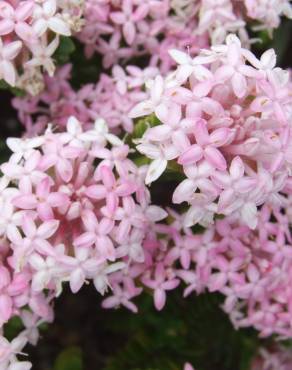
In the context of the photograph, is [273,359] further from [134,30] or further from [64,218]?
[134,30]

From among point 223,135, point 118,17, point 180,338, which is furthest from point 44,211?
point 180,338

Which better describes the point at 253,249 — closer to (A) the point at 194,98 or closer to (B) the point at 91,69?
(A) the point at 194,98

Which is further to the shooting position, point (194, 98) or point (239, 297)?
point (239, 297)

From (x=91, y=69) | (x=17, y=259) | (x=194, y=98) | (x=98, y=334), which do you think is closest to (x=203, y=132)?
(x=194, y=98)

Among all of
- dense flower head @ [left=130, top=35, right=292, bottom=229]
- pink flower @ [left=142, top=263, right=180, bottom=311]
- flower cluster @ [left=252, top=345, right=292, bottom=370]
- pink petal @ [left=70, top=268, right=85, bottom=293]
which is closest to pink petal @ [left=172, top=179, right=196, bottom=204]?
dense flower head @ [left=130, top=35, right=292, bottom=229]

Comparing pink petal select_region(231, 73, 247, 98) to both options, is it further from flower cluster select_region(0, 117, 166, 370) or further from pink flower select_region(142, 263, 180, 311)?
pink flower select_region(142, 263, 180, 311)

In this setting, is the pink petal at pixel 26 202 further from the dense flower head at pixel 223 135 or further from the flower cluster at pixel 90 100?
the flower cluster at pixel 90 100
